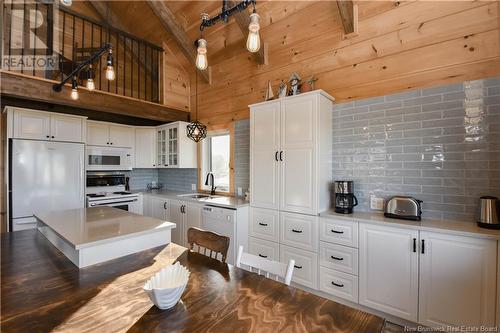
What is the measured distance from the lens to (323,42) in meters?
2.81

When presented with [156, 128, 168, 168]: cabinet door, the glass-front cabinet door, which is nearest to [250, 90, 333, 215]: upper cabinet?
the glass-front cabinet door

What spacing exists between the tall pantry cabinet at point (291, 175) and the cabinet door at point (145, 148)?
2.67 m

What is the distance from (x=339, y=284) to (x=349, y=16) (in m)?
2.74

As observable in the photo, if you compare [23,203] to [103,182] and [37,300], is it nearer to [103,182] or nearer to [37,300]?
[103,182]

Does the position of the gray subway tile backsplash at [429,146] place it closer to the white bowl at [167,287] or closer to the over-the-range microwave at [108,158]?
the white bowl at [167,287]

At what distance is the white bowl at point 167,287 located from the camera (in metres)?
0.93

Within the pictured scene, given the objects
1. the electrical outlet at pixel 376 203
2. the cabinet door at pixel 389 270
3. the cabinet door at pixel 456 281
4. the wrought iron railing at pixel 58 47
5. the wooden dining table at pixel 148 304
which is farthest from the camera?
the wrought iron railing at pixel 58 47

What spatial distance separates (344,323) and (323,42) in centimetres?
287

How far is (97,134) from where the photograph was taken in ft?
13.3

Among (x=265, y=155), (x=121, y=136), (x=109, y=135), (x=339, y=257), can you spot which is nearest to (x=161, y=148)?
(x=121, y=136)

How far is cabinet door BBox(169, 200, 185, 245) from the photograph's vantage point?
3.58 m

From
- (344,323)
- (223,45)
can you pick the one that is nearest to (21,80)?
(223,45)

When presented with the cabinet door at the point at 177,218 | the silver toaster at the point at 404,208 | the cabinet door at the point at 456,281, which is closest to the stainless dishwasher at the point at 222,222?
the cabinet door at the point at 177,218

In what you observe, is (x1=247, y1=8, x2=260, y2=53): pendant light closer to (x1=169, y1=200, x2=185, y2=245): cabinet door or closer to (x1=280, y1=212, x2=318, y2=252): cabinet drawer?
(x1=280, y1=212, x2=318, y2=252): cabinet drawer
